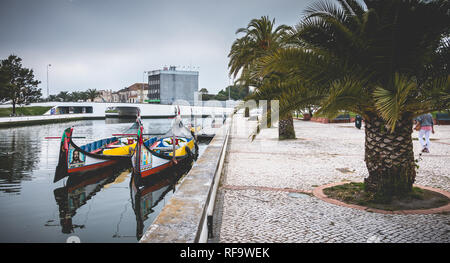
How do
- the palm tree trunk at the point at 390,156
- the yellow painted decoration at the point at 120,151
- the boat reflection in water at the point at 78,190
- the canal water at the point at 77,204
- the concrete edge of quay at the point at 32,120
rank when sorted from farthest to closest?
the concrete edge of quay at the point at 32,120 → the yellow painted decoration at the point at 120,151 → the boat reflection in water at the point at 78,190 → the canal water at the point at 77,204 → the palm tree trunk at the point at 390,156

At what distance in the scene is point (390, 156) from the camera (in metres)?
6.41

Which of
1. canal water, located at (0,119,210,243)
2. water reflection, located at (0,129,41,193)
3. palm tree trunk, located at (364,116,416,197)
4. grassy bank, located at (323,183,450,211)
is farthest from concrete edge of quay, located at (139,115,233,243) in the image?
water reflection, located at (0,129,41,193)

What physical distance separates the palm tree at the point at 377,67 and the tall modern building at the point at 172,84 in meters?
115

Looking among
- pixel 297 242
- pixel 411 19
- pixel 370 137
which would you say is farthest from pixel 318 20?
pixel 297 242

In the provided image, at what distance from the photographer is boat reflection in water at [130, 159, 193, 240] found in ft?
30.3

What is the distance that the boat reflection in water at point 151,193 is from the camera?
9246mm

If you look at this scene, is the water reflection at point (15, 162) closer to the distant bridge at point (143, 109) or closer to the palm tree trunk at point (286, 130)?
the palm tree trunk at point (286, 130)

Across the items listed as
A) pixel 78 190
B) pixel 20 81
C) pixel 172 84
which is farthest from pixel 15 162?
pixel 172 84

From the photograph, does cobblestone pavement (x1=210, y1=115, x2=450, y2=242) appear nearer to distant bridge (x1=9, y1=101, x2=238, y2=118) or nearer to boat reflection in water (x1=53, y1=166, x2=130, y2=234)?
boat reflection in water (x1=53, y1=166, x2=130, y2=234)

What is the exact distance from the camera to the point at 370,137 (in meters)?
6.66

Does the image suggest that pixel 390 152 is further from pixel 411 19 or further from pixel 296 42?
pixel 296 42

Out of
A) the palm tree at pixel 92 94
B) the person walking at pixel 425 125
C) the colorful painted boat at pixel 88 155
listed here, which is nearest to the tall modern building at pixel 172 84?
the palm tree at pixel 92 94

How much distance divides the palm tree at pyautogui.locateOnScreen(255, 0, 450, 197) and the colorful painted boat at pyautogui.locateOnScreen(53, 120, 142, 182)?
7.52 m
